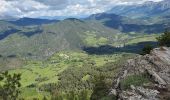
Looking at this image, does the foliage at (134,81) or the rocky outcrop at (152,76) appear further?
the foliage at (134,81)

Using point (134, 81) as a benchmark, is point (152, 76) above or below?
above

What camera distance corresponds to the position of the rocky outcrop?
50.3 metres

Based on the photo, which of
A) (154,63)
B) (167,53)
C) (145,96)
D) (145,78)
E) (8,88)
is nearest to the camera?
(145,96)

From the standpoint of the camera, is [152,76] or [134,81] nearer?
[134,81]

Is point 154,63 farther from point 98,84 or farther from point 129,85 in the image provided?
point 98,84

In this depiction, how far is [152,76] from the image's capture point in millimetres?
54094

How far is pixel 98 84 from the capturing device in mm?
121062

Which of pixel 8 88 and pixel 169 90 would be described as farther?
pixel 8 88

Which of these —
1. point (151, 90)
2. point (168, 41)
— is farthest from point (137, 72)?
point (168, 41)

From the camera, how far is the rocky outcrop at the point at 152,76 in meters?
50.3

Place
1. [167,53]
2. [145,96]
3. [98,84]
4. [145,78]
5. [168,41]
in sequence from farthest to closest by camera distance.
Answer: [98,84], [168,41], [167,53], [145,78], [145,96]

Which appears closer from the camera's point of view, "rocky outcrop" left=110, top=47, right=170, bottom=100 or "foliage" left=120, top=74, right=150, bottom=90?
"rocky outcrop" left=110, top=47, right=170, bottom=100

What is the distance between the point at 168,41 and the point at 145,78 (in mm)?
60121

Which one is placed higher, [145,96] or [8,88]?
[145,96]
